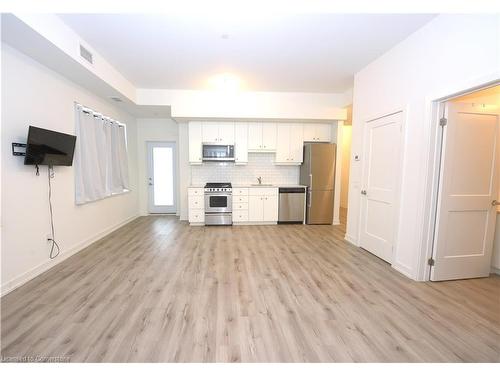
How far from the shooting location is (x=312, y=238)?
437 cm

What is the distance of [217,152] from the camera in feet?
17.7

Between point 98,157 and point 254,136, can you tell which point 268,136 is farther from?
point 98,157

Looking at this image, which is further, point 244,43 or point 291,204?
point 291,204

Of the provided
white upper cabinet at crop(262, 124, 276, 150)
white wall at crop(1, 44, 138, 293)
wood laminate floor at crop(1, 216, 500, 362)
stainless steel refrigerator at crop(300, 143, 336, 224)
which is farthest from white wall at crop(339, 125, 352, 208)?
white wall at crop(1, 44, 138, 293)

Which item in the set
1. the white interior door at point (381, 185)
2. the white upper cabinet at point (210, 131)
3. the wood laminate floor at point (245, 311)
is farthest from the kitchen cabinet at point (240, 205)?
the white interior door at point (381, 185)

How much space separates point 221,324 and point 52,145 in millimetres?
2929

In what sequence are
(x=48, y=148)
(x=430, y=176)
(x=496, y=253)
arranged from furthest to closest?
1. (x=496, y=253)
2. (x=48, y=148)
3. (x=430, y=176)

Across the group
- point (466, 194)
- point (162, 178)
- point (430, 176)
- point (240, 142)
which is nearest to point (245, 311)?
point (430, 176)

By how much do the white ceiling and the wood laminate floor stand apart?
2950 mm

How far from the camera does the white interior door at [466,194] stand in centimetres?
259

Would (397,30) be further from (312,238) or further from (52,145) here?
(52,145)

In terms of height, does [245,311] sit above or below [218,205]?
below

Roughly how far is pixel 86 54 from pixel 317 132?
457 cm
